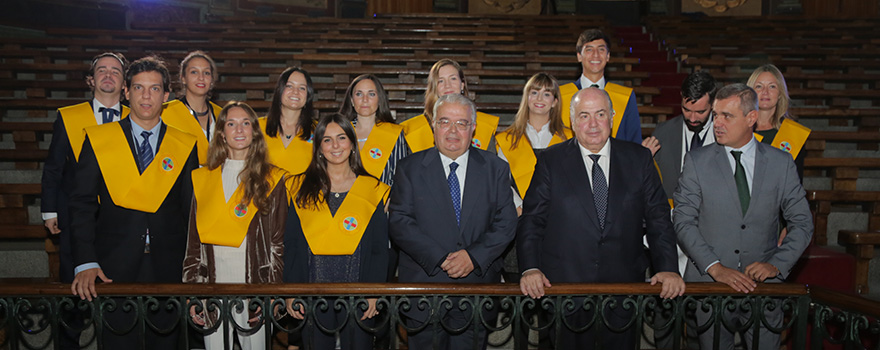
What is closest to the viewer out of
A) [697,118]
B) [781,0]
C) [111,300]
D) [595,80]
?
[111,300]

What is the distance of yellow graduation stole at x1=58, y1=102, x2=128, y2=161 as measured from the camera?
2.57 m

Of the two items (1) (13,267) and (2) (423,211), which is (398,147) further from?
(1) (13,267)

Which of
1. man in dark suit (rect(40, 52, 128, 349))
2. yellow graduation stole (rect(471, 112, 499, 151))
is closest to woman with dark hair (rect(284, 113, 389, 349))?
yellow graduation stole (rect(471, 112, 499, 151))

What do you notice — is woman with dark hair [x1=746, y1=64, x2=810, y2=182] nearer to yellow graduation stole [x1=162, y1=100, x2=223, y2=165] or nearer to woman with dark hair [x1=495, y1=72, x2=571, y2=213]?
woman with dark hair [x1=495, y1=72, x2=571, y2=213]

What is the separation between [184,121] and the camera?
286 centimetres

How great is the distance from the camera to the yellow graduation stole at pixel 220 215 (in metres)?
2.27

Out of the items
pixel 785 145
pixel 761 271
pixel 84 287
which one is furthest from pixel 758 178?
pixel 84 287

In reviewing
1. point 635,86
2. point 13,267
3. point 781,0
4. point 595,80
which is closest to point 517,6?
point 781,0

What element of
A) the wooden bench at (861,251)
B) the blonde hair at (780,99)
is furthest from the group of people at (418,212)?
the wooden bench at (861,251)

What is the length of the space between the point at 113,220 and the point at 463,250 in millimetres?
1396

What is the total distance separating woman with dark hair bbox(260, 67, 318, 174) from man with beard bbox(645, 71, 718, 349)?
1675 mm

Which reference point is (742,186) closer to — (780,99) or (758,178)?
(758,178)

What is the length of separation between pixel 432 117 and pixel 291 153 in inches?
28.5

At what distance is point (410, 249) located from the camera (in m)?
2.14
